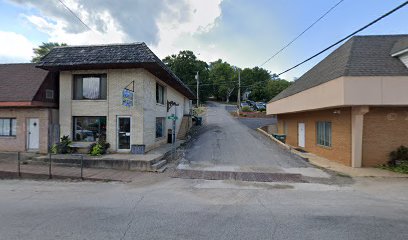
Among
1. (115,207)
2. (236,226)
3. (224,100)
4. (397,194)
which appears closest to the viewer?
(236,226)

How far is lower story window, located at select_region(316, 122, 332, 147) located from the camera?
1608cm

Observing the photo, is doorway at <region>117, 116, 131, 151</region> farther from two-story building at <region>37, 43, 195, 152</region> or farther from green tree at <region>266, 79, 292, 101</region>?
green tree at <region>266, 79, 292, 101</region>

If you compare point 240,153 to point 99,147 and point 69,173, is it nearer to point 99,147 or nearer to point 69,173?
point 99,147

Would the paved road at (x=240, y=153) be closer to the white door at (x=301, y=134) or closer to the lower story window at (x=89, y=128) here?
the white door at (x=301, y=134)

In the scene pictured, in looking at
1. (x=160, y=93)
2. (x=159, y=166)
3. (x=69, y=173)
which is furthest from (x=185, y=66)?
(x=69, y=173)

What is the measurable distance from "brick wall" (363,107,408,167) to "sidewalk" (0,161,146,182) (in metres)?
12.1

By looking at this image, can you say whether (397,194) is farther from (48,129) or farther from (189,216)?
(48,129)

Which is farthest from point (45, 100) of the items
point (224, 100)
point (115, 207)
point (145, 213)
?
point (224, 100)

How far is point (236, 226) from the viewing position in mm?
5465

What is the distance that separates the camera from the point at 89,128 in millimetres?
14945

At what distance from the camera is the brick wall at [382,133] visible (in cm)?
1348

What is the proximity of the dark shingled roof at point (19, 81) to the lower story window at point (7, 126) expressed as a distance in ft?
4.50

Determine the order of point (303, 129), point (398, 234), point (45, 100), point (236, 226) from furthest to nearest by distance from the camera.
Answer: point (303, 129) < point (45, 100) < point (236, 226) < point (398, 234)

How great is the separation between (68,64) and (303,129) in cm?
1735
